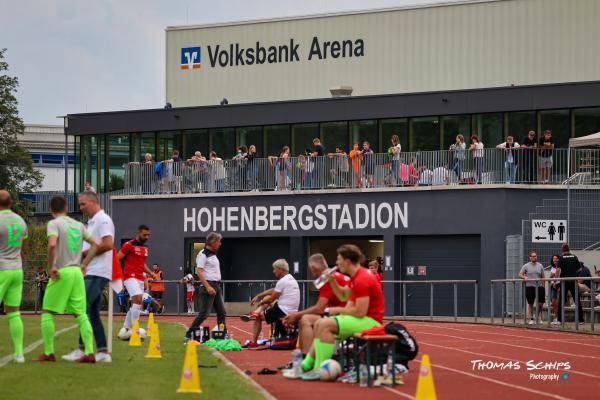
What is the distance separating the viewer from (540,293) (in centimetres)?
3100

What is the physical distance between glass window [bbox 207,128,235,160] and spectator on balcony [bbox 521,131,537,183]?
12140mm

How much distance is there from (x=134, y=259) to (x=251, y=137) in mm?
26379

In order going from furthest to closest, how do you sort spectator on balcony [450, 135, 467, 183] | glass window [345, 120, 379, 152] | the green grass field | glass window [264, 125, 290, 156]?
glass window [264, 125, 290, 156], glass window [345, 120, 379, 152], spectator on balcony [450, 135, 467, 183], the green grass field

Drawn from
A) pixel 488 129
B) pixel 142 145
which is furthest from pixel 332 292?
pixel 142 145

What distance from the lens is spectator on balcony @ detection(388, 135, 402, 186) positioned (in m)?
42.5

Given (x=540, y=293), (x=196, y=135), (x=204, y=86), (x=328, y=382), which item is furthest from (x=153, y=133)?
(x=328, y=382)

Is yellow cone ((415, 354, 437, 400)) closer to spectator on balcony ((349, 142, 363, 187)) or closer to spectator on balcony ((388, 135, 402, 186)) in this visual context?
spectator on balcony ((388, 135, 402, 186))

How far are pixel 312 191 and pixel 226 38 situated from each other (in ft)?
A: 45.6

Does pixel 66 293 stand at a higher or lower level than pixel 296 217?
lower

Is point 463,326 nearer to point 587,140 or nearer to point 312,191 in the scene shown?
point 587,140

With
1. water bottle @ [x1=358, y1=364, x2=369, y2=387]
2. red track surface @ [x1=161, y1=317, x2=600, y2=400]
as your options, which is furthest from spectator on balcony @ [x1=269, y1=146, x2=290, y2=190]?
water bottle @ [x1=358, y1=364, x2=369, y2=387]

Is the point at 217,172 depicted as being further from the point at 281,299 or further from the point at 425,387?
the point at 425,387

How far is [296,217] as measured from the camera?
148 feet

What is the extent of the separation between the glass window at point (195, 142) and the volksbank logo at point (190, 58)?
304 inches
